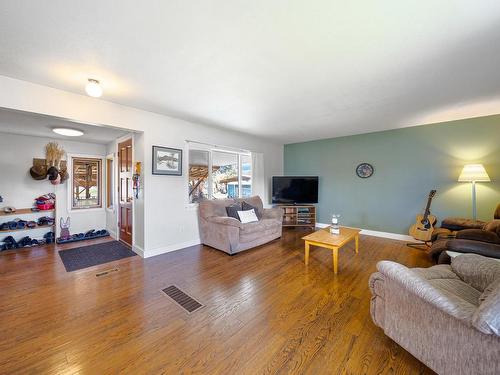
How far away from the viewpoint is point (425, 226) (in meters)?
3.75

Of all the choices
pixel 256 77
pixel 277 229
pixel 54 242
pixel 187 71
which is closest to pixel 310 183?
pixel 277 229

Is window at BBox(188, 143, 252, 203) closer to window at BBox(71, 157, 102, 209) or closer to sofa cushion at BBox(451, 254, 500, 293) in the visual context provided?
window at BBox(71, 157, 102, 209)

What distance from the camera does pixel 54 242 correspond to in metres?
4.20

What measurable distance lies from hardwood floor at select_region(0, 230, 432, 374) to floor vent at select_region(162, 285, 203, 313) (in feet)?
0.20

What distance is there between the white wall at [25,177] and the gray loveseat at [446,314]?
581 cm

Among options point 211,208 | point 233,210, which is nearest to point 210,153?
point 211,208

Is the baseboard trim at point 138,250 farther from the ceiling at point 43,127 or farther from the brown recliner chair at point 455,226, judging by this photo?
the brown recliner chair at point 455,226

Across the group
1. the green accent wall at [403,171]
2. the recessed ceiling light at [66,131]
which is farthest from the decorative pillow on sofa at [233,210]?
the recessed ceiling light at [66,131]

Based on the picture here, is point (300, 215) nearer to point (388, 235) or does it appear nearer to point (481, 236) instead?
point (388, 235)

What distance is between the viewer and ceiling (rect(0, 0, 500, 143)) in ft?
4.62

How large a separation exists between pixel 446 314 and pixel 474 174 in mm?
3582

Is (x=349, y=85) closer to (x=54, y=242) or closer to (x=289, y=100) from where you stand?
(x=289, y=100)

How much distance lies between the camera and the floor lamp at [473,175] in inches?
133

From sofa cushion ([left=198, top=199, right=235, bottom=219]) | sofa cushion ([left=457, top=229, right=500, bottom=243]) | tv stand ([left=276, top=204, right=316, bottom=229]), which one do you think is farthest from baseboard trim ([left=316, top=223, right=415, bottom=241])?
sofa cushion ([left=198, top=199, right=235, bottom=219])
